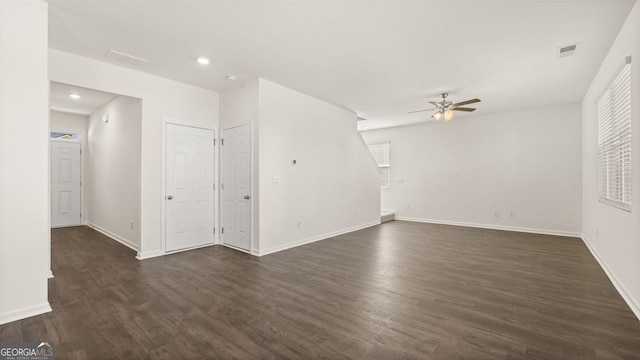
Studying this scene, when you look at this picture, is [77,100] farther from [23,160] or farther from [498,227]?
[498,227]

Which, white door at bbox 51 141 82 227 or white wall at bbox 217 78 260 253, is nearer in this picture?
white wall at bbox 217 78 260 253

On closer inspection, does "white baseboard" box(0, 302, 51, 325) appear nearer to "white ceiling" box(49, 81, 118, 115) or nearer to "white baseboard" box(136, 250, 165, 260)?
"white baseboard" box(136, 250, 165, 260)

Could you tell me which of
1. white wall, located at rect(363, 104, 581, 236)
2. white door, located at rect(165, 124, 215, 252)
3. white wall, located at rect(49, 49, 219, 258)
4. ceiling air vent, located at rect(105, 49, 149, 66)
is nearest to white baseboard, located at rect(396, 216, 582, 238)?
white wall, located at rect(363, 104, 581, 236)

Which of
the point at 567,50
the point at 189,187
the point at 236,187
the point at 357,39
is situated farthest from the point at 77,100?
the point at 567,50

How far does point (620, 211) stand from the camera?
3.03 metres

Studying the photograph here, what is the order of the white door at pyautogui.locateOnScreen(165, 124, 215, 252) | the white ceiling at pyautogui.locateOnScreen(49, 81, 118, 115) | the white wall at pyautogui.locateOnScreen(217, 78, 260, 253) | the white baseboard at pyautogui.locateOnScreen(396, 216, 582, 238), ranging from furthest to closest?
the white baseboard at pyautogui.locateOnScreen(396, 216, 582, 238)
the white ceiling at pyautogui.locateOnScreen(49, 81, 118, 115)
the white door at pyautogui.locateOnScreen(165, 124, 215, 252)
the white wall at pyautogui.locateOnScreen(217, 78, 260, 253)

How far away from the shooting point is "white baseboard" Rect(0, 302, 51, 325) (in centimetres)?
235

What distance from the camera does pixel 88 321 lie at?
7.88 ft

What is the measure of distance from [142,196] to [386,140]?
6565 mm

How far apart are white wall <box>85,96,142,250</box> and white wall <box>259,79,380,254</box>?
1972 millimetres

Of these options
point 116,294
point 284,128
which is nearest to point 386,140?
point 284,128

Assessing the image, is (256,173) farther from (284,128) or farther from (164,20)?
(164,20)

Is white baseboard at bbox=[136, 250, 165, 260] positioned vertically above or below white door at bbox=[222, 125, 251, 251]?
below

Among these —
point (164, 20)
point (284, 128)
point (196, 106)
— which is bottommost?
point (284, 128)
